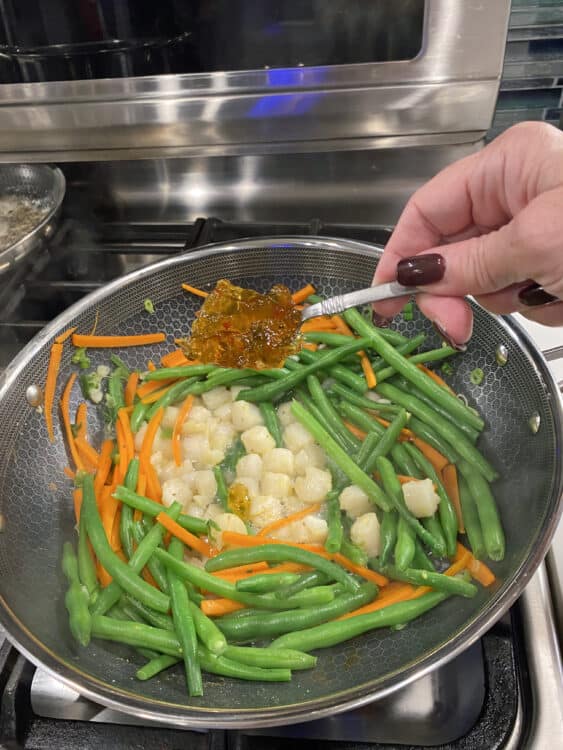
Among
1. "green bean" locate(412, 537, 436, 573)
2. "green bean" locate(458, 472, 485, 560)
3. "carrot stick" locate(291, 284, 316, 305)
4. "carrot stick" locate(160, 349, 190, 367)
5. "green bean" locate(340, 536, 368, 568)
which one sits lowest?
"green bean" locate(412, 537, 436, 573)

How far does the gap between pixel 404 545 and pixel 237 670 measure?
0.33m

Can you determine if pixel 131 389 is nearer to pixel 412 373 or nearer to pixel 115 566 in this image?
pixel 115 566

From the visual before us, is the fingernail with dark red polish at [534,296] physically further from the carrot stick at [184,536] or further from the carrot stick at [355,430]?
the carrot stick at [184,536]

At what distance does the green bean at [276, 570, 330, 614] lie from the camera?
3.19 feet

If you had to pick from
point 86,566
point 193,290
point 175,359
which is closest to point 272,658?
point 86,566

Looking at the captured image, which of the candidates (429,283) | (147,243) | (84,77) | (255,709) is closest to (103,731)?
(255,709)

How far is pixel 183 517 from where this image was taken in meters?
1.09

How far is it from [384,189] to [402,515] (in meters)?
1.00

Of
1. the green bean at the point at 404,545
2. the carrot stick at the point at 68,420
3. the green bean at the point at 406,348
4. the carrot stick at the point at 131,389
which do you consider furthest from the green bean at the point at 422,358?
the carrot stick at the point at 68,420

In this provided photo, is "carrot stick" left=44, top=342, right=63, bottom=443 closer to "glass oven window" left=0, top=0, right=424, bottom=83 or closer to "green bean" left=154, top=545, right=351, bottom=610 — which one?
"green bean" left=154, top=545, right=351, bottom=610

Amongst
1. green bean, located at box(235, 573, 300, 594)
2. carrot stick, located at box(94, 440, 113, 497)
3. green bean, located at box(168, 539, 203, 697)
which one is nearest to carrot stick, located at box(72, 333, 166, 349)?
carrot stick, located at box(94, 440, 113, 497)

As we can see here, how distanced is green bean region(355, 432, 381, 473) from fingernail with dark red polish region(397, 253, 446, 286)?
15.7 inches

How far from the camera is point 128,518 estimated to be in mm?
1109

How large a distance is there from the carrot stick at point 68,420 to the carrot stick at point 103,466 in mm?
46
